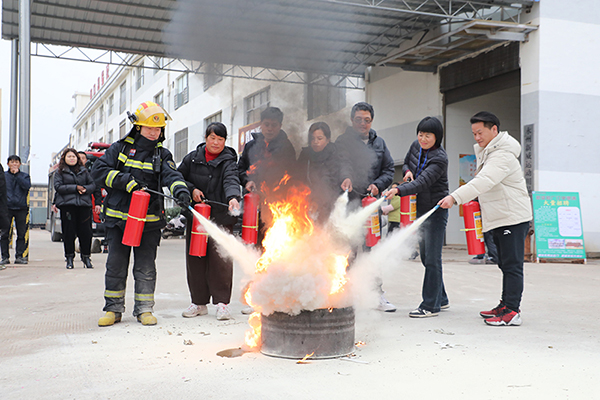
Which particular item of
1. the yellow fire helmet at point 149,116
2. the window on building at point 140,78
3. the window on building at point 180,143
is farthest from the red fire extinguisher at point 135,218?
the window on building at point 140,78

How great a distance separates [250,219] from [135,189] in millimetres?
1009

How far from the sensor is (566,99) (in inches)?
444

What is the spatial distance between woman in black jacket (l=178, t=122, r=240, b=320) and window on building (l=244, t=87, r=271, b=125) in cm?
51

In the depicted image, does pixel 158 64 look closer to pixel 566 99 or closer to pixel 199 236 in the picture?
pixel 199 236

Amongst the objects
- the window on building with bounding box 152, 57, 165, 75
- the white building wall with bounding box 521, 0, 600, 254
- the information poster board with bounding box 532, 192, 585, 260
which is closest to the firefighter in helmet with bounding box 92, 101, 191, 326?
the window on building with bounding box 152, 57, 165, 75

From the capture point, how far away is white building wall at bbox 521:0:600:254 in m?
11.2

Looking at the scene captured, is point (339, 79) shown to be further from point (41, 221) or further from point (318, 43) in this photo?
point (41, 221)

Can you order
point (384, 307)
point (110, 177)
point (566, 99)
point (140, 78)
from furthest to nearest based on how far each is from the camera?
point (140, 78), point (566, 99), point (384, 307), point (110, 177)

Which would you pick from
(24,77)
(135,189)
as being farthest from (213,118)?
(24,77)

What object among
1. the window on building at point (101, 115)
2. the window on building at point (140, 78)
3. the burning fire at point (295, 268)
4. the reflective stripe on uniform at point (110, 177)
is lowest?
the burning fire at point (295, 268)

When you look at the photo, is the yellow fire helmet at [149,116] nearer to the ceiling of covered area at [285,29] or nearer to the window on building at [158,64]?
the ceiling of covered area at [285,29]

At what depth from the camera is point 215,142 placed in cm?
490

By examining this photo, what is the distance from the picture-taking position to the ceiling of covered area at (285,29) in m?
3.93

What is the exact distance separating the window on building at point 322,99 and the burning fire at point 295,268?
606 mm
